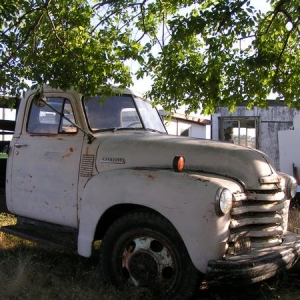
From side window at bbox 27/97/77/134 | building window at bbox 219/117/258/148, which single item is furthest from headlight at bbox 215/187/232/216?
building window at bbox 219/117/258/148

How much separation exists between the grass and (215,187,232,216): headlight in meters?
1.03

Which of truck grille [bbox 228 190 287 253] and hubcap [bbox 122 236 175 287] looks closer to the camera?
truck grille [bbox 228 190 287 253]

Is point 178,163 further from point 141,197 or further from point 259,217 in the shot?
point 259,217

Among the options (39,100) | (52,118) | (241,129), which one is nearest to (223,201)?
(39,100)

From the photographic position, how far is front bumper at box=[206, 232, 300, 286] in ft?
11.3

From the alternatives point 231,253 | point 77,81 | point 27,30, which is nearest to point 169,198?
point 231,253

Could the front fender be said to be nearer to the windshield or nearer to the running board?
the running board

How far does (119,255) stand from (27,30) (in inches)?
134

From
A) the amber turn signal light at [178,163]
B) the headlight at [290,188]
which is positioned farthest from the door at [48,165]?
the headlight at [290,188]

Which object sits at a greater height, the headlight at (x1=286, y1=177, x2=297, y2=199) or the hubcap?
the headlight at (x1=286, y1=177, x2=297, y2=199)

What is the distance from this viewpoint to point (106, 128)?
16.4 feet

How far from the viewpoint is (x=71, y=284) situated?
435cm

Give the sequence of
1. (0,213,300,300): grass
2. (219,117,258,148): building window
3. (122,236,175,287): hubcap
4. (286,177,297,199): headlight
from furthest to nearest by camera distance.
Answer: (219,117,258,148): building window < (286,177,297,199): headlight < (0,213,300,300): grass < (122,236,175,287): hubcap

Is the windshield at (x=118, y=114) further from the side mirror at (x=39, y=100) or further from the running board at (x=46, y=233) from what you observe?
the running board at (x=46, y=233)
